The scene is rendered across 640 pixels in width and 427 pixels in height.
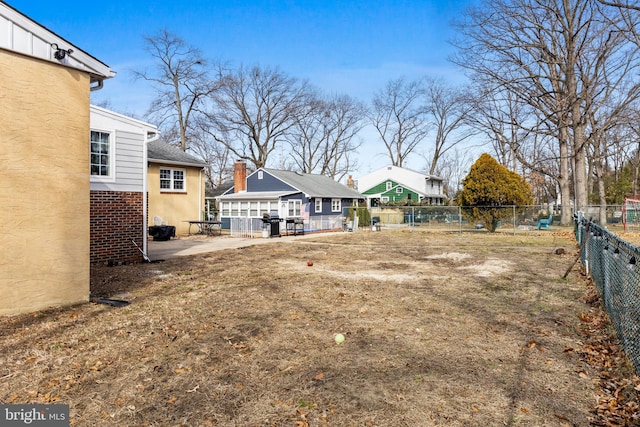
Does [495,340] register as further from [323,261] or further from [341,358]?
[323,261]

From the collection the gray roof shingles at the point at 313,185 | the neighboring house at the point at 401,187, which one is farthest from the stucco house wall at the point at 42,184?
the neighboring house at the point at 401,187

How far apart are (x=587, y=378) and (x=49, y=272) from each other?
7018 mm

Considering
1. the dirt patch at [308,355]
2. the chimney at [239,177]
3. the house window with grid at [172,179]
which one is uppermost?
the chimney at [239,177]

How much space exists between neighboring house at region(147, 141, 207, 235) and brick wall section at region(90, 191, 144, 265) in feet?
24.1

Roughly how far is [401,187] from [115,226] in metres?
38.2

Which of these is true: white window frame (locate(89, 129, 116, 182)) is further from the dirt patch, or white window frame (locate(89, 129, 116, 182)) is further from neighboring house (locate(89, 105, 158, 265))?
the dirt patch

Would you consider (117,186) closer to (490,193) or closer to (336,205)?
(490,193)

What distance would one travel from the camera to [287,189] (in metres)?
29.1

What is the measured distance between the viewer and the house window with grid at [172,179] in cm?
1900

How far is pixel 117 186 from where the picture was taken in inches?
427

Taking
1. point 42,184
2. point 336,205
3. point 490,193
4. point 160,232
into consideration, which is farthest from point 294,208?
point 42,184

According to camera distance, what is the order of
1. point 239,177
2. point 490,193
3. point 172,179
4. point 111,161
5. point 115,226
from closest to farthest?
point 111,161
point 115,226
point 172,179
point 490,193
point 239,177

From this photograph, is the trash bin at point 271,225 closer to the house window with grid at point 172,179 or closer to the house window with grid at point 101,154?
the house window with grid at point 172,179

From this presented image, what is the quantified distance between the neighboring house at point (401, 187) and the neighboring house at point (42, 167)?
124 ft
